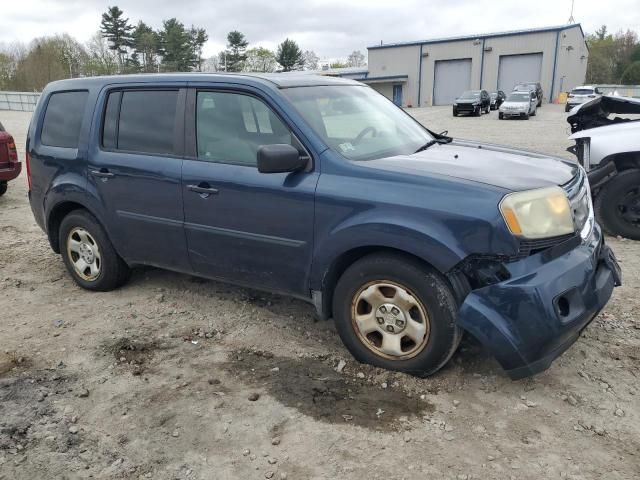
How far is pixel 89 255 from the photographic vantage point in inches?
196

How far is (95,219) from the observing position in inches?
189

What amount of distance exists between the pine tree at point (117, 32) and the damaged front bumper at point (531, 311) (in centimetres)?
7512

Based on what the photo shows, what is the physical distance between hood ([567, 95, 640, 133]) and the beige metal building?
1648 inches

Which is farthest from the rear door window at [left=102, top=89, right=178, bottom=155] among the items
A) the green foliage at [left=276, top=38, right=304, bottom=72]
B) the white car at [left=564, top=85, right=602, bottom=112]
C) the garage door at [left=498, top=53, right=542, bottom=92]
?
the green foliage at [left=276, top=38, right=304, bottom=72]

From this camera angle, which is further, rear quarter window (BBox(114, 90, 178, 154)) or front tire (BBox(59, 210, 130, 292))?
front tire (BBox(59, 210, 130, 292))

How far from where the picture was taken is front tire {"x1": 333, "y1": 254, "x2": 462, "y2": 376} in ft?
10.3

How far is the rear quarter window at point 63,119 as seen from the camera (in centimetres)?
475

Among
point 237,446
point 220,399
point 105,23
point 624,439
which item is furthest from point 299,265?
point 105,23

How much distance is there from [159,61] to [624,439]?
7351 cm

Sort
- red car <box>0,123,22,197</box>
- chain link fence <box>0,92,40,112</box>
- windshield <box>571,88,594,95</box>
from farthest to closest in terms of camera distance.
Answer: chain link fence <box>0,92,40,112</box> < windshield <box>571,88,594,95</box> < red car <box>0,123,22,197</box>

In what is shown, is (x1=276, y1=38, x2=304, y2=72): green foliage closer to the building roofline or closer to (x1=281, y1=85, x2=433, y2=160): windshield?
the building roofline

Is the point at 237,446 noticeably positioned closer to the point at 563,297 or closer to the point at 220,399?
the point at 220,399

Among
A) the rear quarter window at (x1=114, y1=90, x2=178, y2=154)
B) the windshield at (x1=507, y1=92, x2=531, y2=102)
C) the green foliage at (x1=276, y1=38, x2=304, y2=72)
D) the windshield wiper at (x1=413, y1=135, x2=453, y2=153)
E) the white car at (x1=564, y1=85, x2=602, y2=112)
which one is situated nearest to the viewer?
the windshield wiper at (x1=413, y1=135, x2=453, y2=153)

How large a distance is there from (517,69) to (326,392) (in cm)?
4937
